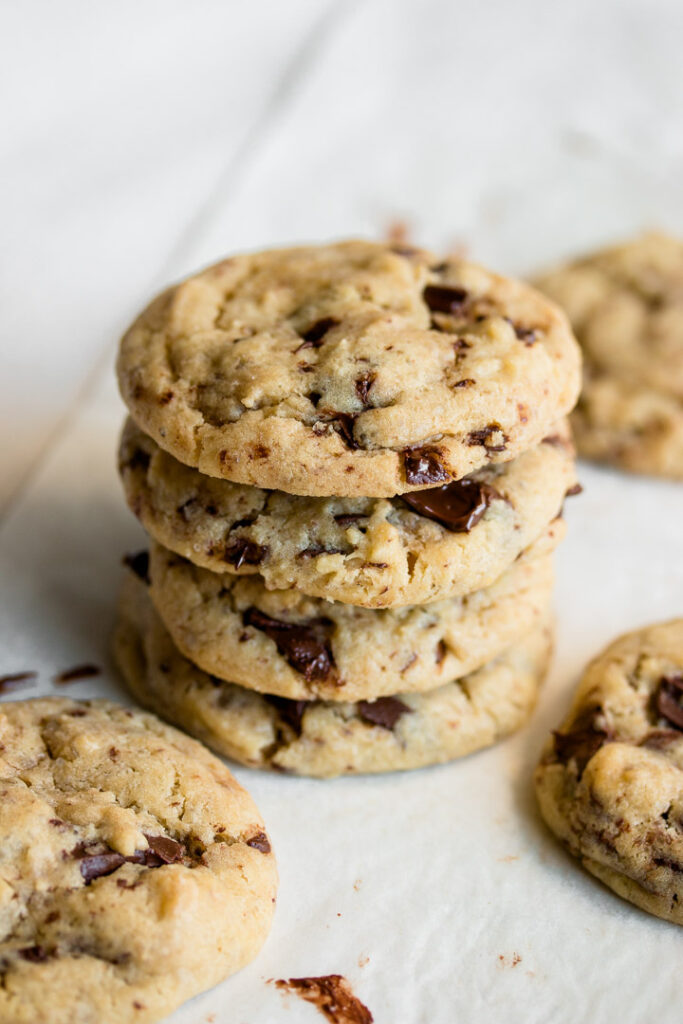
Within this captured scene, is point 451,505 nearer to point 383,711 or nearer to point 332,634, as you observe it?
point 332,634

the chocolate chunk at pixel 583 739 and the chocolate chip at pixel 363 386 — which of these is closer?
the chocolate chip at pixel 363 386

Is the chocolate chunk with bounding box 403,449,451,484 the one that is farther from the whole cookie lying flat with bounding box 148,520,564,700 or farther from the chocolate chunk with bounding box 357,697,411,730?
the chocolate chunk with bounding box 357,697,411,730

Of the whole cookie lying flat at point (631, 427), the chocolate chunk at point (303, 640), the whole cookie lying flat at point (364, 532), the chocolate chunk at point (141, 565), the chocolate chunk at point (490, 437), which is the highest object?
the chocolate chunk at point (490, 437)

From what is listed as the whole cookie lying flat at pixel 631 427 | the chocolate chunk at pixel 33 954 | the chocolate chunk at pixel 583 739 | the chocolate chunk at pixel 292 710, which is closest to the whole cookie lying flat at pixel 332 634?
the chocolate chunk at pixel 292 710

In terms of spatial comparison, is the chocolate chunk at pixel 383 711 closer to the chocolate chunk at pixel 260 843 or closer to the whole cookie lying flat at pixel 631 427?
the chocolate chunk at pixel 260 843

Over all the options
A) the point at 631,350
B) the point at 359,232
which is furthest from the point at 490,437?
the point at 359,232

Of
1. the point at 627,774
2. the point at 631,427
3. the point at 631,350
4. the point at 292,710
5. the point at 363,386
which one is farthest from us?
the point at 631,350
